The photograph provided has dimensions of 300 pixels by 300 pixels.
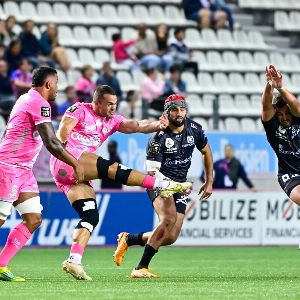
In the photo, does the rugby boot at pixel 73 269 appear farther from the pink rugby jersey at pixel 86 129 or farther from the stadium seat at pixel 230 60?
the stadium seat at pixel 230 60

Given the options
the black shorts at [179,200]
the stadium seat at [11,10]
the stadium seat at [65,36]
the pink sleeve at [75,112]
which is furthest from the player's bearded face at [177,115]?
the stadium seat at [11,10]

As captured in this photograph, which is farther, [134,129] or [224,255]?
[224,255]

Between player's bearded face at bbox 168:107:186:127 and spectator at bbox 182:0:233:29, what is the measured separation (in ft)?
46.4

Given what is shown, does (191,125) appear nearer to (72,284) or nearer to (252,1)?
(72,284)

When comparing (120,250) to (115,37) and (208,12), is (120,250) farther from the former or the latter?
(208,12)

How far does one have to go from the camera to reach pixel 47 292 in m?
10.5

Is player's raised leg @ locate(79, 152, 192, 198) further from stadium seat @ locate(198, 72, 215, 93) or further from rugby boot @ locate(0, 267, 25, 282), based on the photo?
stadium seat @ locate(198, 72, 215, 93)

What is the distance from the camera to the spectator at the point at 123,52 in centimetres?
2442

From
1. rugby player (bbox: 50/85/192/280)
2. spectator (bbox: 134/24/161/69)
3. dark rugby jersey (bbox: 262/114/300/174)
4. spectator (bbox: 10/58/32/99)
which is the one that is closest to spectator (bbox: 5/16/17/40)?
spectator (bbox: 10/58/32/99)

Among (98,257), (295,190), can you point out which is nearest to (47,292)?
(295,190)

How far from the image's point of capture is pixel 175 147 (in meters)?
13.2

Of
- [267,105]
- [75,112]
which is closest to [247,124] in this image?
[267,105]

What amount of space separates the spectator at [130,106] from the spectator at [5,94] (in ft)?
7.44

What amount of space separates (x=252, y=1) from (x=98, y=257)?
1306cm
